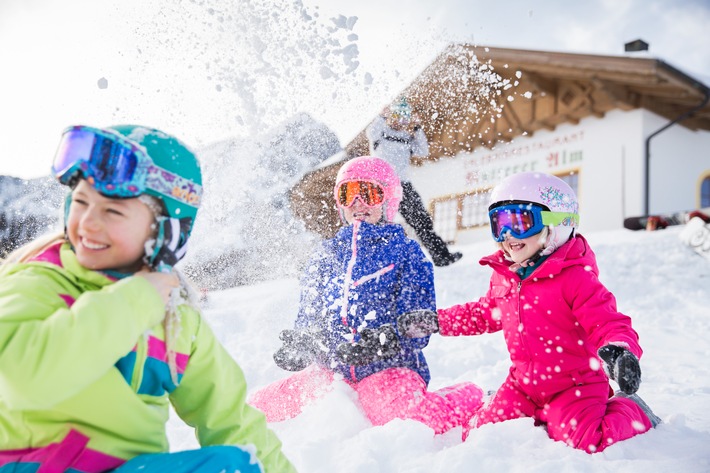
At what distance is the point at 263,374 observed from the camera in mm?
4410

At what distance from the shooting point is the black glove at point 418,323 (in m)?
3.12

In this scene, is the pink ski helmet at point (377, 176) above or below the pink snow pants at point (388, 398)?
above

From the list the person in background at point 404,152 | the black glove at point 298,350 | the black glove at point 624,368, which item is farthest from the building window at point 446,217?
the black glove at point 624,368

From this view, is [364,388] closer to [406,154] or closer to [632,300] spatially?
[632,300]

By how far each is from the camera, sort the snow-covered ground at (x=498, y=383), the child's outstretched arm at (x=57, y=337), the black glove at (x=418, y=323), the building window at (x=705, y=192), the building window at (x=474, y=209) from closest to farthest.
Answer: the child's outstretched arm at (x=57, y=337), the snow-covered ground at (x=498, y=383), the black glove at (x=418, y=323), the building window at (x=705, y=192), the building window at (x=474, y=209)

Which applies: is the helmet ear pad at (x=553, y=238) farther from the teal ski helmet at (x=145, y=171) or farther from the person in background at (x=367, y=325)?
the teal ski helmet at (x=145, y=171)

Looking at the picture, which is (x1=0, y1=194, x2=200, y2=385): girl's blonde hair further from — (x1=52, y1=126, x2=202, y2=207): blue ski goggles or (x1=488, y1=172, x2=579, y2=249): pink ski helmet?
(x1=488, y1=172, x2=579, y2=249): pink ski helmet

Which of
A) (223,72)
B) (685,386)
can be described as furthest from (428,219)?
(685,386)

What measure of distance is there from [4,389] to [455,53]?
387 inches

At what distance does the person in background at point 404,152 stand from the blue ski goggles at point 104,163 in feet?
22.1

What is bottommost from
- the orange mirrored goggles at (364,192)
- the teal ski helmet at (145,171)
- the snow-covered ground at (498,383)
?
the snow-covered ground at (498,383)

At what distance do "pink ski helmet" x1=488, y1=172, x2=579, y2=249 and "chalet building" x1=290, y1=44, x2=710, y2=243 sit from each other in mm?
7434

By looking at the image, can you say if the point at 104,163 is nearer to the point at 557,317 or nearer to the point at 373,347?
the point at 373,347

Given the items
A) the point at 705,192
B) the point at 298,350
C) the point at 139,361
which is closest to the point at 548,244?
the point at 298,350
